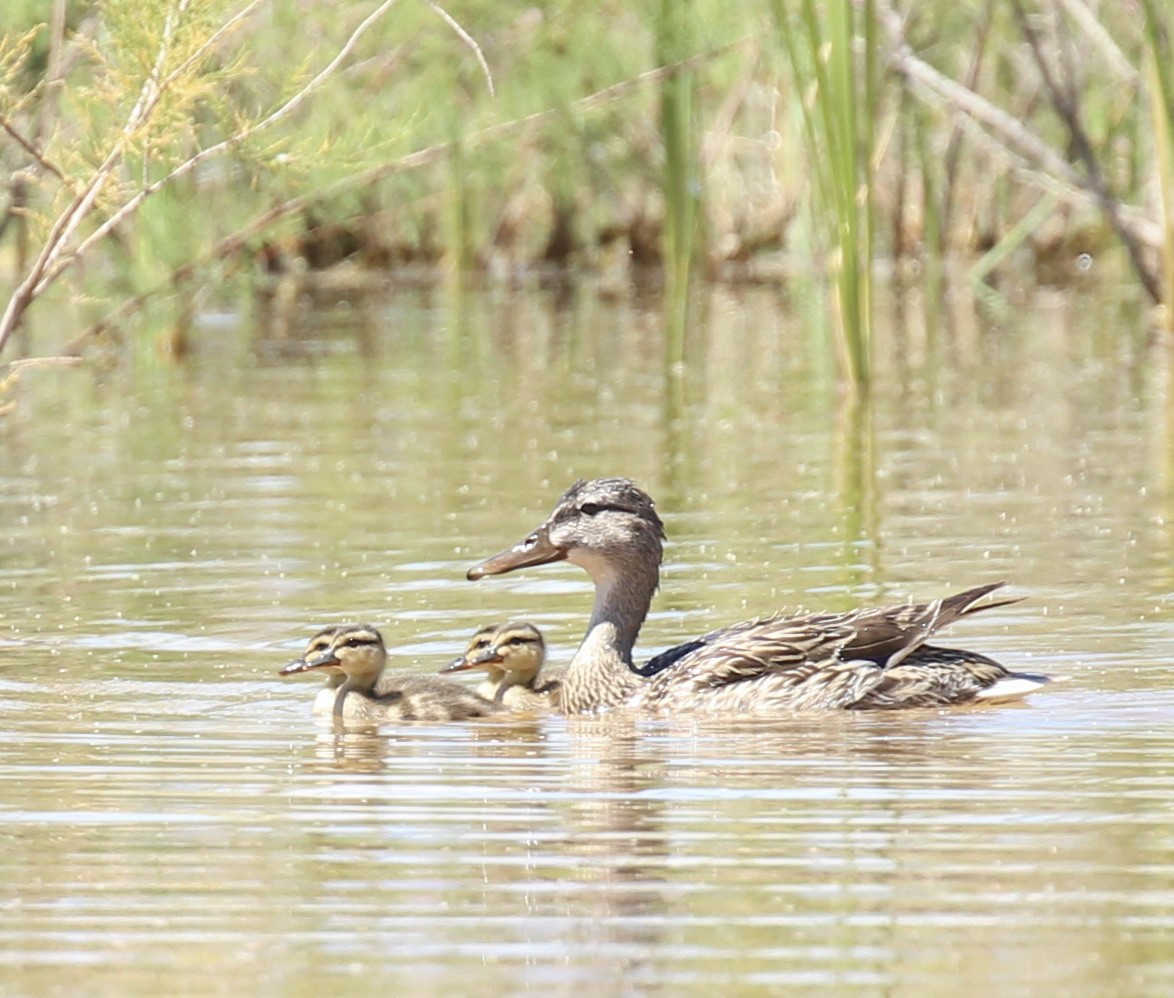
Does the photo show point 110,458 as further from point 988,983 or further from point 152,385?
point 988,983

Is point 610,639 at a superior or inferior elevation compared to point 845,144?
inferior

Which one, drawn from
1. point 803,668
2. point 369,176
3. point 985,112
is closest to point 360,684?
point 803,668

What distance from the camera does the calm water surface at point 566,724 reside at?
15.6 ft

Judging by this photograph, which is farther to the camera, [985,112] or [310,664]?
[985,112]

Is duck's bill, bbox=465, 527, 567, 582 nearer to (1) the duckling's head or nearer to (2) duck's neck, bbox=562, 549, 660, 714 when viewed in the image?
(2) duck's neck, bbox=562, 549, 660, 714

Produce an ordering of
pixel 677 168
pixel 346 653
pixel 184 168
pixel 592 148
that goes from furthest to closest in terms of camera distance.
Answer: pixel 592 148 < pixel 677 168 < pixel 184 168 < pixel 346 653

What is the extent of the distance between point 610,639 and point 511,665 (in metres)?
0.32

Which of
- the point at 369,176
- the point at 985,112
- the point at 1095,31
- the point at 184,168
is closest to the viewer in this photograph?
the point at 184,168

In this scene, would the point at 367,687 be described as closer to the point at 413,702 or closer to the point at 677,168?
the point at 413,702

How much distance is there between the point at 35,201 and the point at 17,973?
46.7 ft

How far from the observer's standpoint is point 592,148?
24734mm

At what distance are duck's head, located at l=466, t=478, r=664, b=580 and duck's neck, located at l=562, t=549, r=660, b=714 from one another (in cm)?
3

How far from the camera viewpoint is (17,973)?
15.0ft

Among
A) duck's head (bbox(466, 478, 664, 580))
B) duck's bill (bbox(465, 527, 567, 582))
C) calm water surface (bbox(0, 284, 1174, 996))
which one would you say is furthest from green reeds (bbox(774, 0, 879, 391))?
duck's bill (bbox(465, 527, 567, 582))
